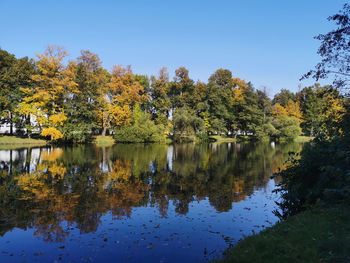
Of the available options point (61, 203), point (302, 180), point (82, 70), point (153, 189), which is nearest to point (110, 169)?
point (153, 189)

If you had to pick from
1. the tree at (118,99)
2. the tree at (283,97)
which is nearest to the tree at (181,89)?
the tree at (118,99)

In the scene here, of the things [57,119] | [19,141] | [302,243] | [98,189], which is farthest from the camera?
[57,119]

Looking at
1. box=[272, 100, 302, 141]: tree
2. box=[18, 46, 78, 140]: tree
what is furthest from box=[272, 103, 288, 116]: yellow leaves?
box=[18, 46, 78, 140]: tree

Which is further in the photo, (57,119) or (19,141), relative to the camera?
(57,119)

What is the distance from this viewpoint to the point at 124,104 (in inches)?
2611

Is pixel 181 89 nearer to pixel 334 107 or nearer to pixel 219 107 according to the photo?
pixel 219 107

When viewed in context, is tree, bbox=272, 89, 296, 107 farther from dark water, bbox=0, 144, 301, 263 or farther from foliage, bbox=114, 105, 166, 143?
dark water, bbox=0, 144, 301, 263

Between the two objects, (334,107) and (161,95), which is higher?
(161,95)

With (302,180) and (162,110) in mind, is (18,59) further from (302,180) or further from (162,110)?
(302,180)

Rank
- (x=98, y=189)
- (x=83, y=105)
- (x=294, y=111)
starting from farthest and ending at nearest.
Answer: (x=294, y=111) → (x=83, y=105) → (x=98, y=189)

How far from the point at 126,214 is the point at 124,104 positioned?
53671mm

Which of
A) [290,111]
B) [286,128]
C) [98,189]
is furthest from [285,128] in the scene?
[98,189]

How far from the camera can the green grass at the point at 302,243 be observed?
7375mm

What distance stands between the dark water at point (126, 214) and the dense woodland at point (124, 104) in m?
18.2
